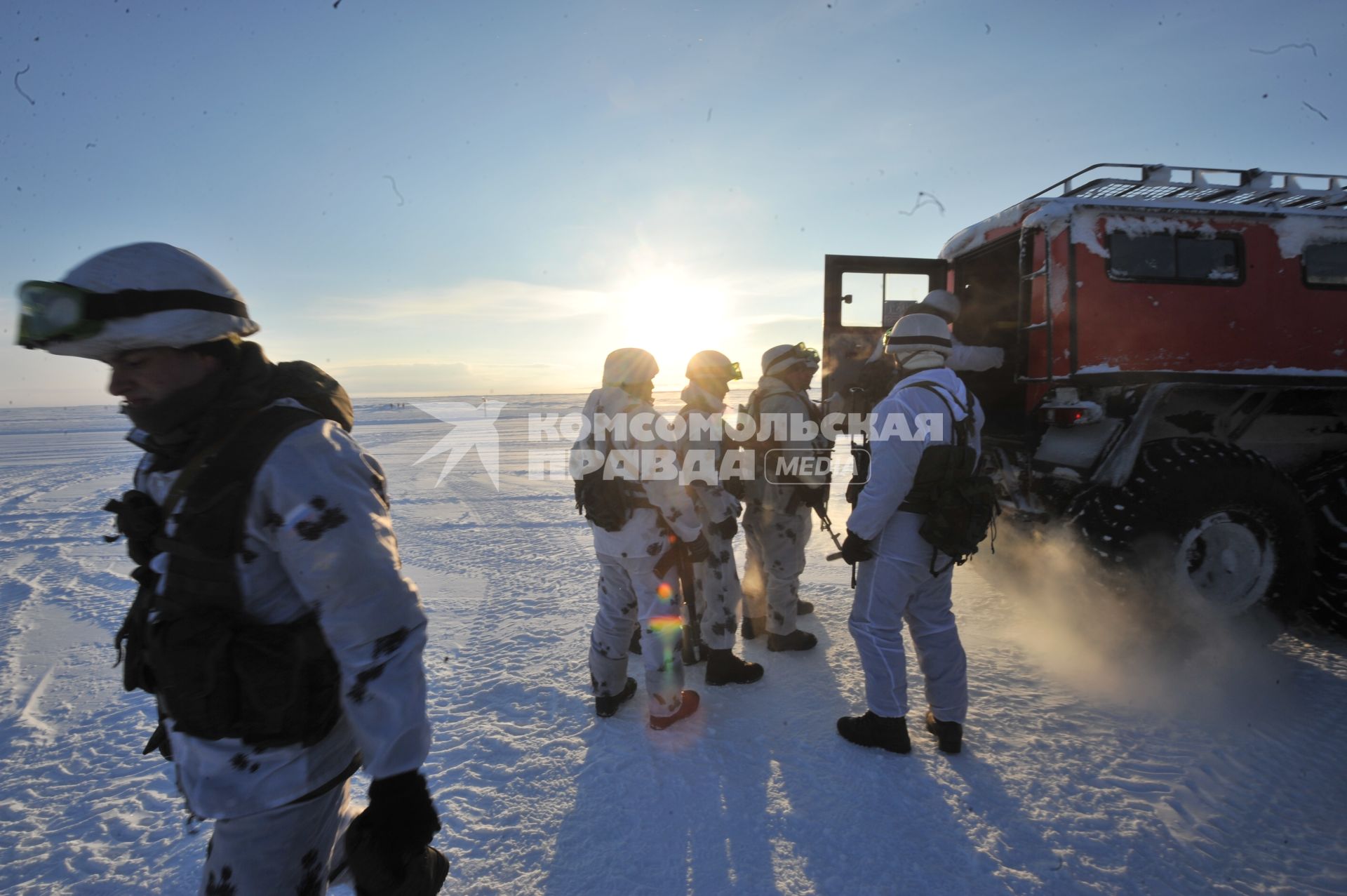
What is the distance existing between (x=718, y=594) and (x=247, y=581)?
114 inches

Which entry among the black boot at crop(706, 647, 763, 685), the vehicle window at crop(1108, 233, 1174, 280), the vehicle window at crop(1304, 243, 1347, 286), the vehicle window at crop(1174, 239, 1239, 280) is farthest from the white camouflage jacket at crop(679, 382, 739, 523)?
the vehicle window at crop(1304, 243, 1347, 286)

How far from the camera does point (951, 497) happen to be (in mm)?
2773

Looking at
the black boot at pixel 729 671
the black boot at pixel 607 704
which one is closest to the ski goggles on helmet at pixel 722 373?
the black boot at pixel 729 671

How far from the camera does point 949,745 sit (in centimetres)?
288

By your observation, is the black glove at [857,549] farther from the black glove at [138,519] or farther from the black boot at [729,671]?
the black glove at [138,519]

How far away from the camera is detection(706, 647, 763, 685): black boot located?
371 centimetres

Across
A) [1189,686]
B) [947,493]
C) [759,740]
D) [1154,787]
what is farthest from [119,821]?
[1189,686]

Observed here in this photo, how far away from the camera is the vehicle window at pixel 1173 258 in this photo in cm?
413

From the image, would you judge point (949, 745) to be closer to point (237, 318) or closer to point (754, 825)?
point (754, 825)

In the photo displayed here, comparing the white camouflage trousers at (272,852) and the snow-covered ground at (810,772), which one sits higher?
the white camouflage trousers at (272,852)

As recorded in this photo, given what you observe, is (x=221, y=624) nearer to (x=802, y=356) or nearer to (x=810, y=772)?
(x=810, y=772)

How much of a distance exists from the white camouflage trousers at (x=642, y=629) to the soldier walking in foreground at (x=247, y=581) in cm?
187

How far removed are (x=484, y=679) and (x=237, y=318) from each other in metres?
2.95

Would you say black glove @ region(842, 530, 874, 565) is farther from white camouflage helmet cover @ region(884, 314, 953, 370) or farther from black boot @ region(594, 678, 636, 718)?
black boot @ region(594, 678, 636, 718)
